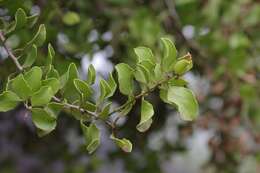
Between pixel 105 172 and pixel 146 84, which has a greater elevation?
pixel 146 84

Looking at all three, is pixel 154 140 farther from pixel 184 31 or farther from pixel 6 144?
pixel 184 31

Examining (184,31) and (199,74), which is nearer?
(184,31)

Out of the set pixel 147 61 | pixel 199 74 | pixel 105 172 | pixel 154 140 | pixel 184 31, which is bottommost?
pixel 105 172

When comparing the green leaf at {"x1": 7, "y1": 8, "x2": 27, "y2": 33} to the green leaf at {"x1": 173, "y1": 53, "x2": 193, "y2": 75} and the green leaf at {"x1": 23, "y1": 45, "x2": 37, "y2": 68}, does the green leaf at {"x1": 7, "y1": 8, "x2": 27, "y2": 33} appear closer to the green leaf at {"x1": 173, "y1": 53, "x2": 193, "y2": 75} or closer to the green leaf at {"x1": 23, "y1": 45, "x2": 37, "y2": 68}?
Answer: the green leaf at {"x1": 23, "y1": 45, "x2": 37, "y2": 68}

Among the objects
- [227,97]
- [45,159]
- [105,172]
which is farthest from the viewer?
[105,172]

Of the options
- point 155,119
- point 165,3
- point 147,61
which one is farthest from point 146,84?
point 155,119

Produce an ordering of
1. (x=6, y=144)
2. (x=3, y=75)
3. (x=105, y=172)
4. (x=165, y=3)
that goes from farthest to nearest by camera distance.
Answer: (x=105, y=172) → (x=6, y=144) → (x=165, y=3) → (x=3, y=75)

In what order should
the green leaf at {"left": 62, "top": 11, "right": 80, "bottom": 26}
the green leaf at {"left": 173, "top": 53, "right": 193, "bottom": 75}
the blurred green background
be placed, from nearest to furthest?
the green leaf at {"left": 173, "top": 53, "right": 193, "bottom": 75}, the green leaf at {"left": 62, "top": 11, "right": 80, "bottom": 26}, the blurred green background

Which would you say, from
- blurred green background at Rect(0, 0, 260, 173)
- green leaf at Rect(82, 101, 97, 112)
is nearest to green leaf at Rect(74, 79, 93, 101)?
green leaf at Rect(82, 101, 97, 112)
